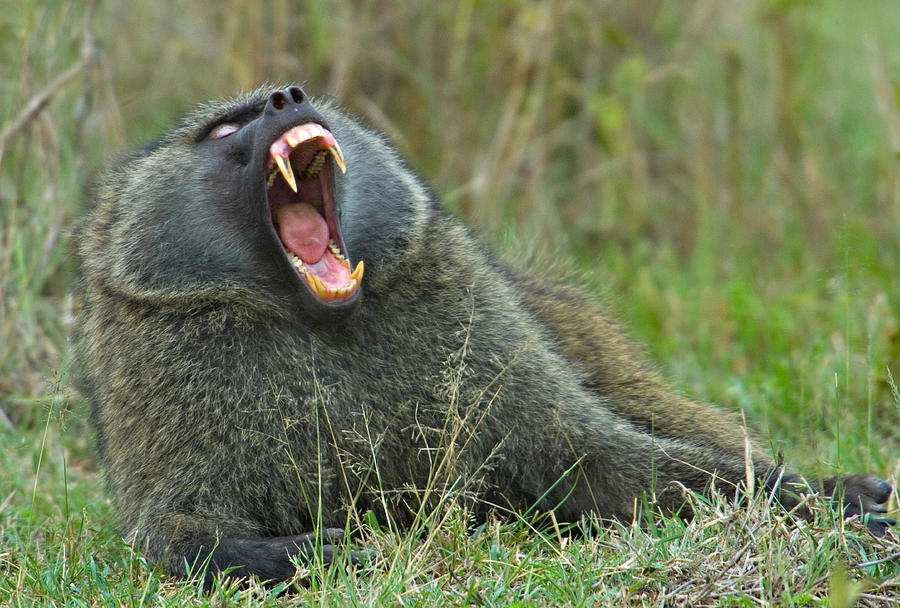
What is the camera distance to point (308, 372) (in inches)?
110

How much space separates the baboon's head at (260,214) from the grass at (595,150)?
81 cm

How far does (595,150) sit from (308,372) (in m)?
3.62

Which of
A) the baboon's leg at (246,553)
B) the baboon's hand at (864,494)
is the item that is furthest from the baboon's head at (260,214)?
the baboon's hand at (864,494)

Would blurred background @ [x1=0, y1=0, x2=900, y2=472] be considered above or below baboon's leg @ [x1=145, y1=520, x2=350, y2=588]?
above

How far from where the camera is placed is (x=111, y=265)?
9.77 feet

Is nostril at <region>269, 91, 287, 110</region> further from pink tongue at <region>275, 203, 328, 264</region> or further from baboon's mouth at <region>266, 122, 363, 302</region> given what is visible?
pink tongue at <region>275, 203, 328, 264</region>

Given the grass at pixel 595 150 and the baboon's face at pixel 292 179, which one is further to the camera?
the grass at pixel 595 150

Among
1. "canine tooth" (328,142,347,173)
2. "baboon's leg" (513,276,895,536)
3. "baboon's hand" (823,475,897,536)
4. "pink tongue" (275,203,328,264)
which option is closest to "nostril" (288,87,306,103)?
"canine tooth" (328,142,347,173)

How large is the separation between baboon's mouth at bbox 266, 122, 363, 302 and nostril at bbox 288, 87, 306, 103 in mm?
71

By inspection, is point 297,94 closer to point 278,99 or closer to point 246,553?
point 278,99

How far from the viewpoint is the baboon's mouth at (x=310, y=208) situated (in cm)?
275

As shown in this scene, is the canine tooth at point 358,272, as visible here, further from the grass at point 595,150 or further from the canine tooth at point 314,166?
the grass at point 595,150

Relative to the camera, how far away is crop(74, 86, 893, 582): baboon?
274 cm

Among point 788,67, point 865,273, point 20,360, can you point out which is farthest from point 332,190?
point 788,67
